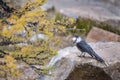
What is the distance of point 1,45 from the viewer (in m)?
7.44

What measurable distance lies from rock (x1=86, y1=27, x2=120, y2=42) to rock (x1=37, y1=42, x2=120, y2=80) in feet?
14.4

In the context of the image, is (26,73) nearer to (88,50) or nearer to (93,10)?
(88,50)

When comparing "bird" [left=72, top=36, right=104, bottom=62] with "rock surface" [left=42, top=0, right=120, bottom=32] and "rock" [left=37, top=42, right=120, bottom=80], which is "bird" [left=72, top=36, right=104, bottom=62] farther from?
"rock surface" [left=42, top=0, right=120, bottom=32]

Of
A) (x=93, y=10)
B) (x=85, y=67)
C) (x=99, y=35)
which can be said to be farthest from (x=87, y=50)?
(x=93, y=10)

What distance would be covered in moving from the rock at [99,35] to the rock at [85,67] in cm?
440

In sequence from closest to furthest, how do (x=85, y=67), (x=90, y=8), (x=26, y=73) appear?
(x=85, y=67) < (x=26, y=73) < (x=90, y=8)

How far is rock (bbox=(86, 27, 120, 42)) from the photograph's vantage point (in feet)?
40.5

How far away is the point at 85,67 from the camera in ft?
24.4

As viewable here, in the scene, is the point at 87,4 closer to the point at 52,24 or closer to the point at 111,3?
the point at 111,3

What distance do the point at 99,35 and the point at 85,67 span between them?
515 cm

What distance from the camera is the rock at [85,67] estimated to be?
7.42m

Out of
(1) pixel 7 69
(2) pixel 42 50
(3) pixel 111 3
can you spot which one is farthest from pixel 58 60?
(3) pixel 111 3

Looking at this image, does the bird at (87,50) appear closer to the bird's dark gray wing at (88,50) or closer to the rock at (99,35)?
the bird's dark gray wing at (88,50)

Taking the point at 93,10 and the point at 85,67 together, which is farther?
the point at 93,10
